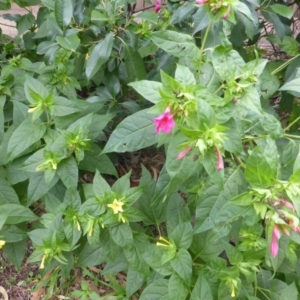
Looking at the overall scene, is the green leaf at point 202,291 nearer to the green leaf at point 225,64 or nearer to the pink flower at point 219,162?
the pink flower at point 219,162

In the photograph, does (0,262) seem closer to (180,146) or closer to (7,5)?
(7,5)

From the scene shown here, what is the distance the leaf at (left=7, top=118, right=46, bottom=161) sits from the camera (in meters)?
1.24

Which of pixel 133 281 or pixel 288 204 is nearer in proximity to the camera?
pixel 288 204

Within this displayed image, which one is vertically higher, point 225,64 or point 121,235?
point 225,64

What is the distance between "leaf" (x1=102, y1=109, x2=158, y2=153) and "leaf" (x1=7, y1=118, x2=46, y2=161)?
0.35 meters

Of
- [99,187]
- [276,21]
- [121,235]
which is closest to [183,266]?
[121,235]

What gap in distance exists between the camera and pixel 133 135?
1.01m

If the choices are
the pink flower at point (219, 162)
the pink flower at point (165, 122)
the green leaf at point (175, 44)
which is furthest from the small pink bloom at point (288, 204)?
the green leaf at point (175, 44)

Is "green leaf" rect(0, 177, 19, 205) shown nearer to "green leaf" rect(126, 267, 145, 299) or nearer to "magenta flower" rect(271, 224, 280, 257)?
"green leaf" rect(126, 267, 145, 299)

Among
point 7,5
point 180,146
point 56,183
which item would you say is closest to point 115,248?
point 56,183

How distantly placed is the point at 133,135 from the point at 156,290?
0.53 m

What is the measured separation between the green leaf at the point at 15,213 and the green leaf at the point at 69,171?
216 mm

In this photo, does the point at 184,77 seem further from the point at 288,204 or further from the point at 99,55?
the point at 99,55

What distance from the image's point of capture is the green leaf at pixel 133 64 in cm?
136
